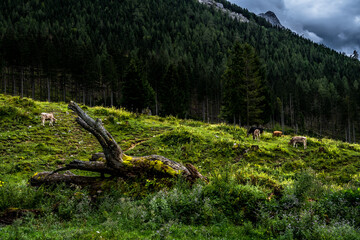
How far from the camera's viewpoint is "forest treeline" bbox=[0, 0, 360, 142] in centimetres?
5747

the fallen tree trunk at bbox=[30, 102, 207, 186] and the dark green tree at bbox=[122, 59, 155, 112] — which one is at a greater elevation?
the dark green tree at bbox=[122, 59, 155, 112]

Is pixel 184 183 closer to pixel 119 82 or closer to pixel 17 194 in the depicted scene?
pixel 17 194

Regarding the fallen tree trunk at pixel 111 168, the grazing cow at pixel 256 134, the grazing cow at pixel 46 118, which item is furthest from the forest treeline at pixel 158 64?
the fallen tree trunk at pixel 111 168

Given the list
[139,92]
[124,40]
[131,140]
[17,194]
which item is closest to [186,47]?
[124,40]

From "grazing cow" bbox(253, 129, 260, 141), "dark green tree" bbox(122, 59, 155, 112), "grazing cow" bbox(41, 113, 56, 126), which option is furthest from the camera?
"dark green tree" bbox(122, 59, 155, 112)

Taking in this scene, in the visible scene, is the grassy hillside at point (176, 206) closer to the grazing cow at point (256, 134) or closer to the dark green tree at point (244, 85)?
the grazing cow at point (256, 134)

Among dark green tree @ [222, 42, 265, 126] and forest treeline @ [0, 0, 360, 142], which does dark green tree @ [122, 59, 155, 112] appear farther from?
dark green tree @ [222, 42, 265, 126]

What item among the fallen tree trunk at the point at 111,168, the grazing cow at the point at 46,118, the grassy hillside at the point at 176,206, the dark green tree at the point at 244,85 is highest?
the dark green tree at the point at 244,85

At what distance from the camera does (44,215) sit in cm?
618

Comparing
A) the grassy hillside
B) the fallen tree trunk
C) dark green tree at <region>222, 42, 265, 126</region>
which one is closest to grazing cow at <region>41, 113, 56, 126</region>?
the grassy hillside

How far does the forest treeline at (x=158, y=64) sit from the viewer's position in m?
57.5

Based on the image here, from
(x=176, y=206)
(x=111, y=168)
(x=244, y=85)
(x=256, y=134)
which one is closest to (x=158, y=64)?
(x=244, y=85)

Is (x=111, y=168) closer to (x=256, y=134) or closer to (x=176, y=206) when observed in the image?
(x=176, y=206)

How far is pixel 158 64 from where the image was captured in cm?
6253
